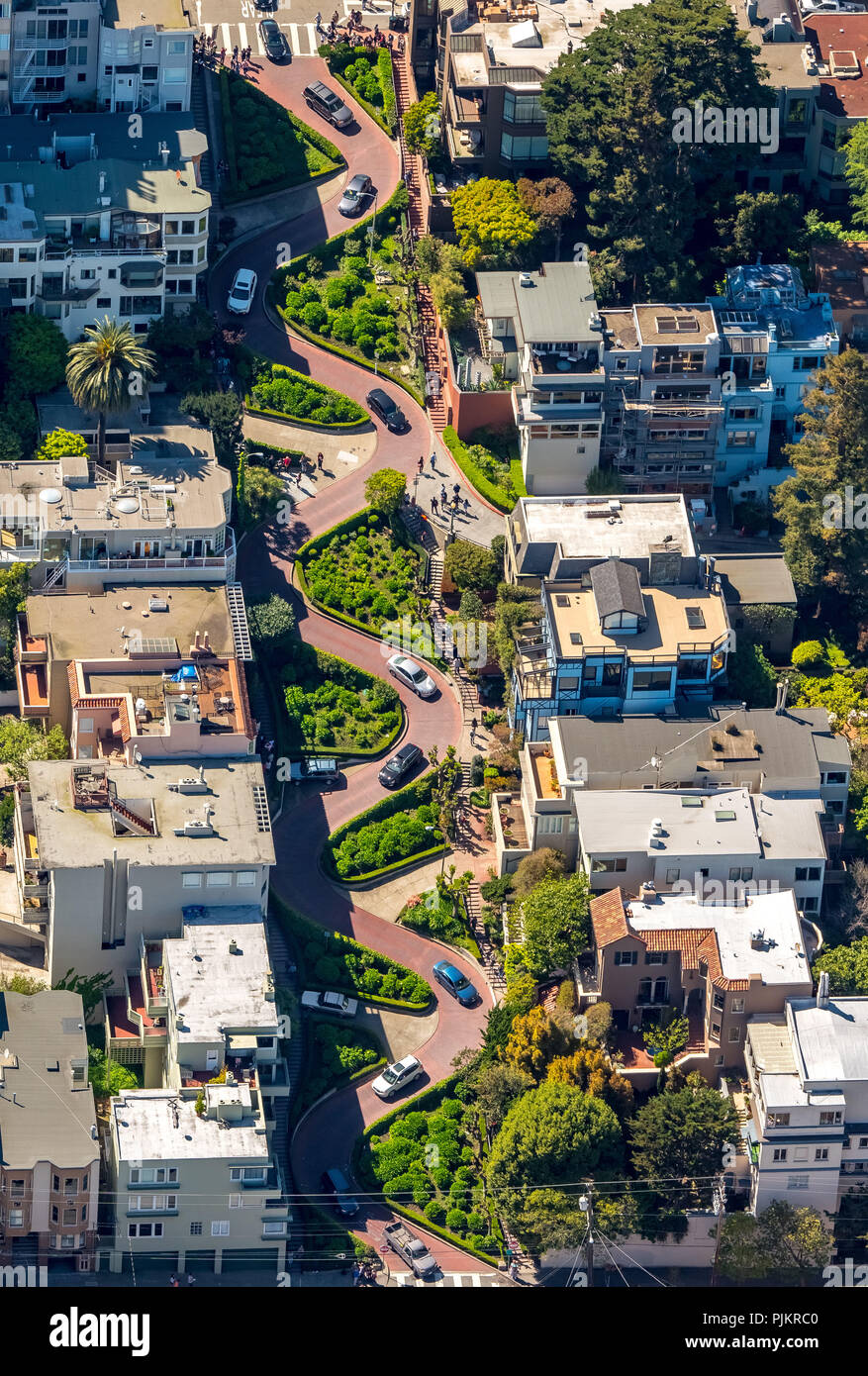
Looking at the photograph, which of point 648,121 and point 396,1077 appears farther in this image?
point 648,121

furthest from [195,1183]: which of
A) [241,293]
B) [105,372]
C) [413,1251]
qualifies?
[241,293]

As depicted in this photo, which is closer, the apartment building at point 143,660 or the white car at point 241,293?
the apartment building at point 143,660

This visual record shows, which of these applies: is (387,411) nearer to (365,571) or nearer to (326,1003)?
(365,571)

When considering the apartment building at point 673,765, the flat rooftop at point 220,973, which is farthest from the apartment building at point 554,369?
the flat rooftop at point 220,973

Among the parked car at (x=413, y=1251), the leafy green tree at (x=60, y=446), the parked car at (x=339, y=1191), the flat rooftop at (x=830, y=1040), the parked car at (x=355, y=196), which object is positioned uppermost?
the parked car at (x=355, y=196)

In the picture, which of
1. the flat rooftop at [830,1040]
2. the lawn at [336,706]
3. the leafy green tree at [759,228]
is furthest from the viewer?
the leafy green tree at [759,228]

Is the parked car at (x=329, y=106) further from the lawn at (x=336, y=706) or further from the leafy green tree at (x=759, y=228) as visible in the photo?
the lawn at (x=336, y=706)

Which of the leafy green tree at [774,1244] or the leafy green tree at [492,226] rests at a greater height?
the leafy green tree at [492,226]
